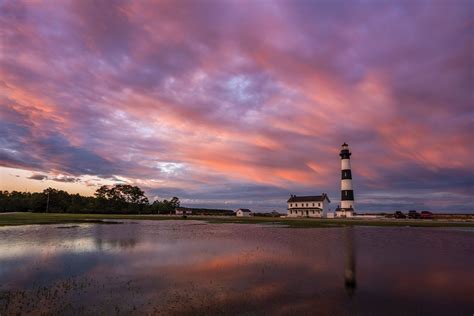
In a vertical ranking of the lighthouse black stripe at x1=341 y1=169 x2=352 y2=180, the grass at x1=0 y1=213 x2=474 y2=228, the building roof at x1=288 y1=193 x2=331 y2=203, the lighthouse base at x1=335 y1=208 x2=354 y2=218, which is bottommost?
the grass at x1=0 y1=213 x2=474 y2=228

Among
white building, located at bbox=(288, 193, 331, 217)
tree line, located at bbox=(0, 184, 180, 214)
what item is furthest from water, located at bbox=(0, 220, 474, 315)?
tree line, located at bbox=(0, 184, 180, 214)

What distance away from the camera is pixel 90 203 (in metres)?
151

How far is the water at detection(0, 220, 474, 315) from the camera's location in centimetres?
1446

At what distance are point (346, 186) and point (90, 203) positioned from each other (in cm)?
11732

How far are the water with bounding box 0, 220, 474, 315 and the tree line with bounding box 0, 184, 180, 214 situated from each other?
12502 centimetres

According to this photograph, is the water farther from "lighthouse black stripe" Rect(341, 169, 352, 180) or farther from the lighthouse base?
"lighthouse black stripe" Rect(341, 169, 352, 180)

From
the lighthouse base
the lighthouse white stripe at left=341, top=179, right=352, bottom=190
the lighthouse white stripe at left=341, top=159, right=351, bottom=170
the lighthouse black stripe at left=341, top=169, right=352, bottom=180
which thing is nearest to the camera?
the lighthouse white stripe at left=341, top=179, right=352, bottom=190

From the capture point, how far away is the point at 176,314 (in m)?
13.2

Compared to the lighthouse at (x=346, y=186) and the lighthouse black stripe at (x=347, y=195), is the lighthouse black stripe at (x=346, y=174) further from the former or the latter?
the lighthouse black stripe at (x=347, y=195)

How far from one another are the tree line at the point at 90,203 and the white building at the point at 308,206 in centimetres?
7498

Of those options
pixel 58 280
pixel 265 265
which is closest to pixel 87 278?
pixel 58 280

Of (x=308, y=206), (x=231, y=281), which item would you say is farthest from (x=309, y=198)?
(x=231, y=281)

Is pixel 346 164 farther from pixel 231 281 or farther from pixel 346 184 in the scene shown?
pixel 231 281

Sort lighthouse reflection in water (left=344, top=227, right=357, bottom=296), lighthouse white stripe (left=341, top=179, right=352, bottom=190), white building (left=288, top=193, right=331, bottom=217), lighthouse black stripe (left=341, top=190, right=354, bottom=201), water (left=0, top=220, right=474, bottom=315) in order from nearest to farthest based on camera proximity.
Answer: water (left=0, top=220, right=474, bottom=315), lighthouse reflection in water (left=344, top=227, right=357, bottom=296), lighthouse black stripe (left=341, top=190, right=354, bottom=201), lighthouse white stripe (left=341, top=179, right=352, bottom=190), white building (left=288, top=193, right=331, bottom=217)
